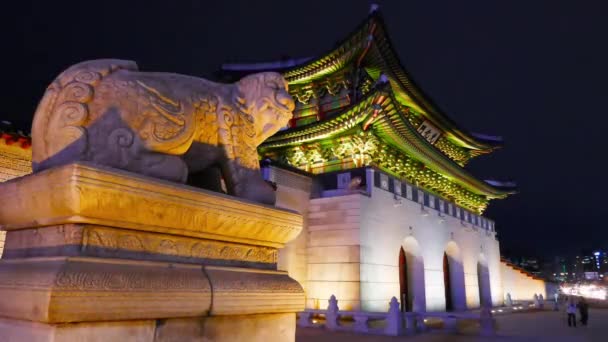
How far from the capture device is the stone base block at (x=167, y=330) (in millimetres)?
1613

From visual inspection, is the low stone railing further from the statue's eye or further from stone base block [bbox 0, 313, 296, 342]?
the statue's eye

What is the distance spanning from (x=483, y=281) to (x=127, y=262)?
2410cm

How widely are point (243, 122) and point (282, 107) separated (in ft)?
0.88

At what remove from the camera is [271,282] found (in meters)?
2.40

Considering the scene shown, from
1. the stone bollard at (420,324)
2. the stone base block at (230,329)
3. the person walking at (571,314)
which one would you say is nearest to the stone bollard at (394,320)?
the stone bollard at (420,324)

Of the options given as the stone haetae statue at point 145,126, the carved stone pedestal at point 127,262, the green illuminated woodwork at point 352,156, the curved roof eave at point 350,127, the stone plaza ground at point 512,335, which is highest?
the curved roof eave at point 350,127

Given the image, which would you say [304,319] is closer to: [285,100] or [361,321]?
[361,321]

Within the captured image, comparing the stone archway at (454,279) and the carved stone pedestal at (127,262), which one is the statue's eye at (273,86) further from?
the stone archway at (454,279)

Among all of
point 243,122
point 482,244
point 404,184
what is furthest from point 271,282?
point 482,244

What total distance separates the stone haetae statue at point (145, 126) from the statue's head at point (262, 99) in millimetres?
95

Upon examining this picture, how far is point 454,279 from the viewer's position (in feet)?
65.3

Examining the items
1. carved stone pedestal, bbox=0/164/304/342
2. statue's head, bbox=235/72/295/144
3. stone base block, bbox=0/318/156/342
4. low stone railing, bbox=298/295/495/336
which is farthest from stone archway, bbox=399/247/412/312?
stone base block, bbox=0/318/156/342

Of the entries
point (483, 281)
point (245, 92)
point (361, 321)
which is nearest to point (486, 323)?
point (361, 321)

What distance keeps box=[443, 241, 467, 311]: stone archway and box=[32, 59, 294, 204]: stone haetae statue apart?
1855 cm
